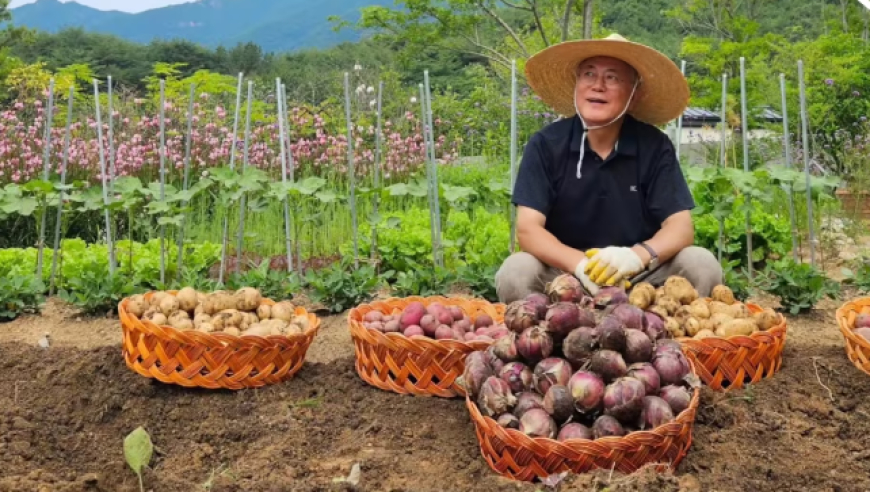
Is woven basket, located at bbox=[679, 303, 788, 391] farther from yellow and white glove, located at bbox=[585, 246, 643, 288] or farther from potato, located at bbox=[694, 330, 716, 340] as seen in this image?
yellow and white glove, located at bbox=[585, 246, 643, 288]

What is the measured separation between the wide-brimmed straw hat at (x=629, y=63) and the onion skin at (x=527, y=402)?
154 centimetres

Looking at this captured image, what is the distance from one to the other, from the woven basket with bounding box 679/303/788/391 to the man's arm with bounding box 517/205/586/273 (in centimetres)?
55

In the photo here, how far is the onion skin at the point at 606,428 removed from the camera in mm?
2287

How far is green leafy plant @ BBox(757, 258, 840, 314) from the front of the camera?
430 centimetres

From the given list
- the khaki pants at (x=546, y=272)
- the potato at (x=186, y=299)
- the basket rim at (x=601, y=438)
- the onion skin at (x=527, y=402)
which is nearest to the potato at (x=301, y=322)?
the potato at (x=186, y=299)

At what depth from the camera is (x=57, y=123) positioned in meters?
11.4

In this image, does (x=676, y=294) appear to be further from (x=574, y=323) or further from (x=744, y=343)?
(x=574, y=323)

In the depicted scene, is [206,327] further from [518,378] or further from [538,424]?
[538,424]

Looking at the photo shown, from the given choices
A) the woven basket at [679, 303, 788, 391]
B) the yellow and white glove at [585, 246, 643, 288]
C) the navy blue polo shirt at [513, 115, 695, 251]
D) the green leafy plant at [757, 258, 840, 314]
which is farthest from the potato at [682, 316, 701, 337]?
the green leafy plant at [757, 258, 840, 314]

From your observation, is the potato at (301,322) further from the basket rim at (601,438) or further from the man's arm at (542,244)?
the basket rim at (601,438)

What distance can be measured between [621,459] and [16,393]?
2274 mm

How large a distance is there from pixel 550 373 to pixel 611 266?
0.94 meters

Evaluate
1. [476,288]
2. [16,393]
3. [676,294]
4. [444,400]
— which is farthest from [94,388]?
[676,294]

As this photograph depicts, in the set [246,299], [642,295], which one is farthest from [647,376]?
[246,299]
